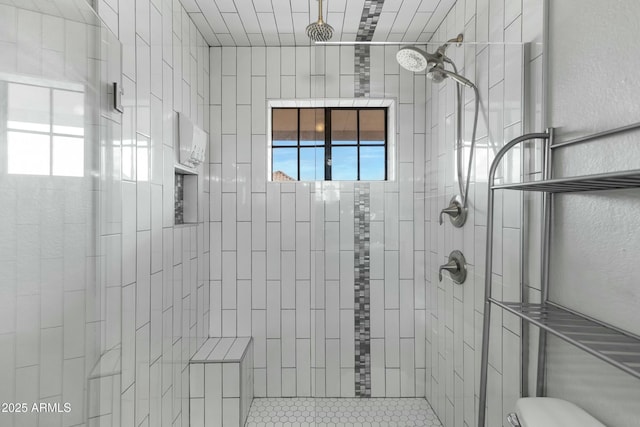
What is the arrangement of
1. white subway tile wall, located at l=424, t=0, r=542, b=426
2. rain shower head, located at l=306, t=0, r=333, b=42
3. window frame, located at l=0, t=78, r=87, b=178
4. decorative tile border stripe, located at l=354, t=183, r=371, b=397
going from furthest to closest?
1. rain shower head, located at l=306, t=0, r=333, b=42
2. decorative tile border stripe, located at l=354, t=183, r=371, b=397
3. white subway tile wall, located at l=424, t=0, r=542, b=426
4. window frame, located at l=0, t=78, r=87, b=178

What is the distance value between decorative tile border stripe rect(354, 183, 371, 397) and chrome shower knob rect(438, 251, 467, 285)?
0.27 meters

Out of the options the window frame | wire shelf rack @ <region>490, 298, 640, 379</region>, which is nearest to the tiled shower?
the window frame

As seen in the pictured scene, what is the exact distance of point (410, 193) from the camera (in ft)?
3.95

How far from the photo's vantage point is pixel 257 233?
1.87 metres

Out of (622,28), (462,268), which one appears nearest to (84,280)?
(462,268)

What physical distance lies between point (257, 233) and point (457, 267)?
1.09 m

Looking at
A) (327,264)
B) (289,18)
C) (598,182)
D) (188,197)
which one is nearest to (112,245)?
(327,264)

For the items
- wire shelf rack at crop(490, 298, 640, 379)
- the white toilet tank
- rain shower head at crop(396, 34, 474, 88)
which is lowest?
the white toilet tank

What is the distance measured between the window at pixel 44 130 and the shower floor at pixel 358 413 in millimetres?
1119

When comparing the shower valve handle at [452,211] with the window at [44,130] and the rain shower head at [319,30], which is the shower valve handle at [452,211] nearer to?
the rain shower head at [319,30]

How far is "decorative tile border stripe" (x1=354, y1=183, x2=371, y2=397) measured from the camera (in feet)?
4.03

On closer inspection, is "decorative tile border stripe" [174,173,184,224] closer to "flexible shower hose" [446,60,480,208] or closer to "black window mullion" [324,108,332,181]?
"black window mullion" [324,108,332,181]

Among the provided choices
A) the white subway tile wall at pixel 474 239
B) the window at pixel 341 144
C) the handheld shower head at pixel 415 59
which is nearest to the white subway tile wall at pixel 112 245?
the window at pixel 341 144

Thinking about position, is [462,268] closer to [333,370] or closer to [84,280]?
[333,370]
